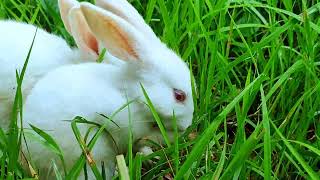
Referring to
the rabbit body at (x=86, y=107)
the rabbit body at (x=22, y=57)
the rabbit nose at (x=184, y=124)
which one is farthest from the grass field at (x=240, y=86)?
the rabbit body at (x=22, y=57)

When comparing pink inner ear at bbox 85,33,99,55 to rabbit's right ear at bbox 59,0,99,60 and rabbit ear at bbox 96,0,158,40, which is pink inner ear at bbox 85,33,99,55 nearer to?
rabbit's right ear at bbox 59,0,99,60

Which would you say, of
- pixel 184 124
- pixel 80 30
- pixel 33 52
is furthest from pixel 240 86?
pixel 33 52

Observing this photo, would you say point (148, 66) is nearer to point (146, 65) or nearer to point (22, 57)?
point (146, 65)

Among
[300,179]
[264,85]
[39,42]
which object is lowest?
[300,179]

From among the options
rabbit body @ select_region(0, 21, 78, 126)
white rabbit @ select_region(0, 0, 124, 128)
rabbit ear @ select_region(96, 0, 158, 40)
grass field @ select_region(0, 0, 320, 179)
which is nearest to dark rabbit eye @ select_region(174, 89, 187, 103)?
grass field @ select_region(0, 0, 320, 179)

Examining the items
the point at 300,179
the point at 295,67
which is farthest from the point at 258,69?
the point at 300,179

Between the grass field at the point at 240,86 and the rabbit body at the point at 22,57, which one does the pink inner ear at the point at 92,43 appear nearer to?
the rabbit body at the point at 22,57

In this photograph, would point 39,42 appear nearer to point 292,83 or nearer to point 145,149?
point 145,149
